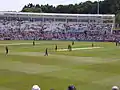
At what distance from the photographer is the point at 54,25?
360 feet

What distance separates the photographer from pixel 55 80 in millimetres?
22109

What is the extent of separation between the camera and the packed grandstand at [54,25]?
105125 millimetres

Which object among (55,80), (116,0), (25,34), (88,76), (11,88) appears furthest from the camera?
(116,0)

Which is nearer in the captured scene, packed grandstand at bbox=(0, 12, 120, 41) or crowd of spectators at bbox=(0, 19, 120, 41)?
crowd of spectators at bbox=(0, 19, 120, 41)

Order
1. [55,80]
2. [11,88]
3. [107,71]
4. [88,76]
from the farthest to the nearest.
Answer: [107,71], [88,76], [55,80], [11,88]

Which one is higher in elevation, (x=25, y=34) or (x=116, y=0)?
(x=116, y=0)

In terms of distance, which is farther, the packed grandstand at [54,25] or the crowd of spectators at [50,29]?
the packed grandstand at [54,25]

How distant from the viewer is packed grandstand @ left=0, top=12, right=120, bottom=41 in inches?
4139

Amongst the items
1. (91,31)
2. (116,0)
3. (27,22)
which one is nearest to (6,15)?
(27,22)

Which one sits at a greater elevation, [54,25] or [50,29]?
[54,25]

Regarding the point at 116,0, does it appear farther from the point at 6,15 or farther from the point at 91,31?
the point at 6,15

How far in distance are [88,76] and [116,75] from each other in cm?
244

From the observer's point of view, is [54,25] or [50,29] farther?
[54,25]

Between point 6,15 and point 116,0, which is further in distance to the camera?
point 116,0
